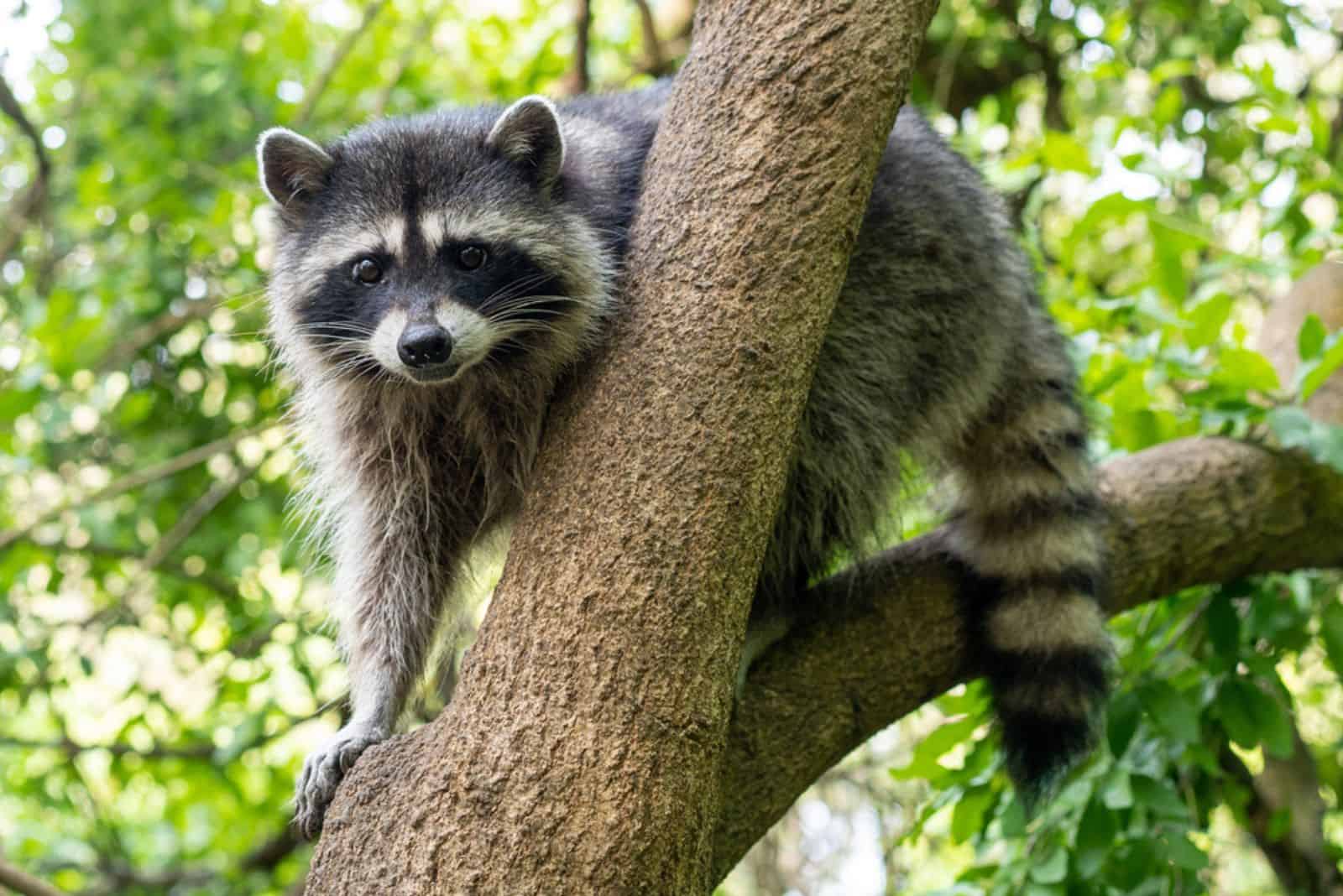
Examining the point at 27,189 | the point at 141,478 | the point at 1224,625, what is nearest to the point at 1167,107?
the point at 1224,625

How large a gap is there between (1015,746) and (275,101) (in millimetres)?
3405

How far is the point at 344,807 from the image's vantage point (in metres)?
2.01

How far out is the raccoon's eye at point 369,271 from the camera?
2656mm

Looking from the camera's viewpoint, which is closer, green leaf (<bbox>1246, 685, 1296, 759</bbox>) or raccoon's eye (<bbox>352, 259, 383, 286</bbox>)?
raccoon's eye (<bbox>352, 259, 383, 286</bbox>)

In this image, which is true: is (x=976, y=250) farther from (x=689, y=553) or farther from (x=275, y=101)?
(x=275, y=101)

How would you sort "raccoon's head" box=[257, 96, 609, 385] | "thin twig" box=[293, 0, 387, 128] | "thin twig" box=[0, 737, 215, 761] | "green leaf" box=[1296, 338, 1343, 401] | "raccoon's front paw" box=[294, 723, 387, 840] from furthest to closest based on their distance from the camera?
"thin twig" box=[293, 0, 387, 128], "thin twig" box=[0, 737, 215, 761], "green leaf" box=[1296, 338, 1343, 401], "raccoon's head" box=[257, 96, 609, 385], "raccoon's front paw" box=[294, 723, 387, 840]

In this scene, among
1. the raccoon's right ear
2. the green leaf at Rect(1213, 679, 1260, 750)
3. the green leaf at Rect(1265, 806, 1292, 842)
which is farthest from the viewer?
the green leaf at Rect(1265, 806, 1292, 842)

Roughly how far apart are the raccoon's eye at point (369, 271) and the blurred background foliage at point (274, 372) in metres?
0.89

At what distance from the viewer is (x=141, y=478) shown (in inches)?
166

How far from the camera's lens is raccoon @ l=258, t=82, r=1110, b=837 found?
8.54 ft

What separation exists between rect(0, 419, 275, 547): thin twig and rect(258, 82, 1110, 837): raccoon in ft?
4.15

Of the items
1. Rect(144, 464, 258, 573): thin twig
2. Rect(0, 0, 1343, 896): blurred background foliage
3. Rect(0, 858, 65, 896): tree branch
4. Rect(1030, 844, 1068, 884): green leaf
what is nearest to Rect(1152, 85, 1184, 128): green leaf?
Rect(0, 0, 1343, 896): blurred background foliage

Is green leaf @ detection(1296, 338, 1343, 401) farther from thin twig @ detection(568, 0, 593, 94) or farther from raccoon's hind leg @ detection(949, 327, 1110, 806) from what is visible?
thin twig @ detection(568, 0, 593, 94)

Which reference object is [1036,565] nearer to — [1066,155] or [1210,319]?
[1210,319]
